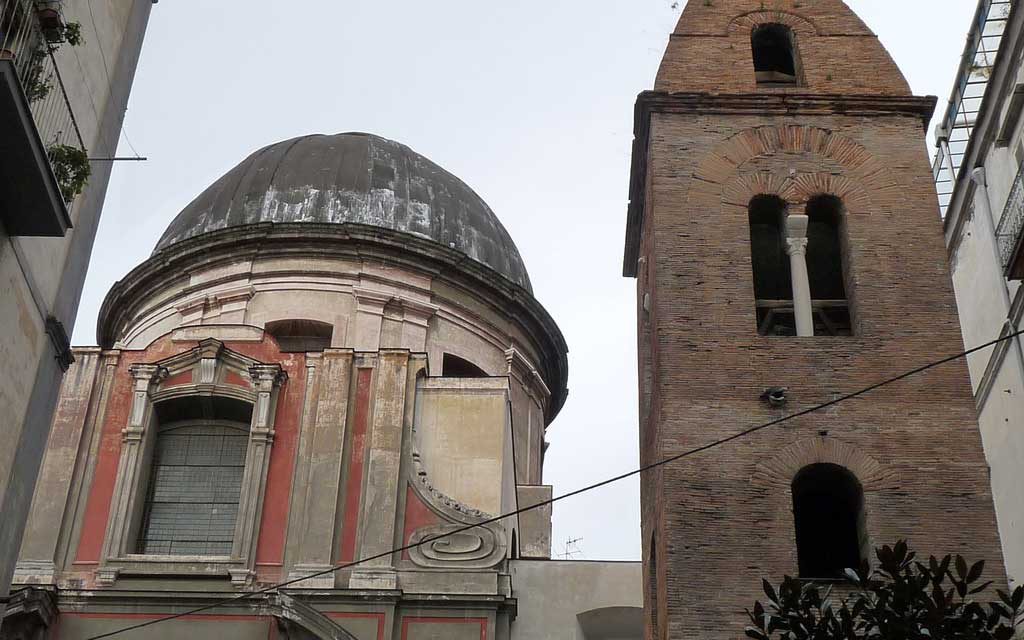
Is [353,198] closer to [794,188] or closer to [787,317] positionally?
[794,188]

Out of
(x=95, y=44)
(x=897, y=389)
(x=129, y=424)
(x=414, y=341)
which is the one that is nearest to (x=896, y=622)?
(x=897, y=389)

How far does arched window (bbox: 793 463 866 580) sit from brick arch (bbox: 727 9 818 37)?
6.71m

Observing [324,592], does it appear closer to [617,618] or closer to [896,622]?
[617,618]

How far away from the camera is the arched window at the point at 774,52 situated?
1916cm

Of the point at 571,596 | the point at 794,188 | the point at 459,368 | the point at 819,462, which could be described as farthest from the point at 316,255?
the point at 819,462

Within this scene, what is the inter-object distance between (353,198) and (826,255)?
1091cm

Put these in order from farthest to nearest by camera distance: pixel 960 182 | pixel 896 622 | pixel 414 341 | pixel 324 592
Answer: pixel 414 341 → pixel 960 182 → pixel 324 592 → pixel 896 622

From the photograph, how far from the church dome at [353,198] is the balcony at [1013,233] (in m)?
9.38

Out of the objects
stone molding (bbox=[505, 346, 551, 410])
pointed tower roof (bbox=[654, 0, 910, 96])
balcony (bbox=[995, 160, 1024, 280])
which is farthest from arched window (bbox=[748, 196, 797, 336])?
stone molding (bbox=[505, 346, 551, 410])

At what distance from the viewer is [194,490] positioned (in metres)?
20.5

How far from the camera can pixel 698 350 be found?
1554 cm

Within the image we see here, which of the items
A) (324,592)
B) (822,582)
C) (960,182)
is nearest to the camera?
(822,582)

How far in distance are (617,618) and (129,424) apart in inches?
286

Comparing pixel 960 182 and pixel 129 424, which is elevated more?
pixel 960 182
